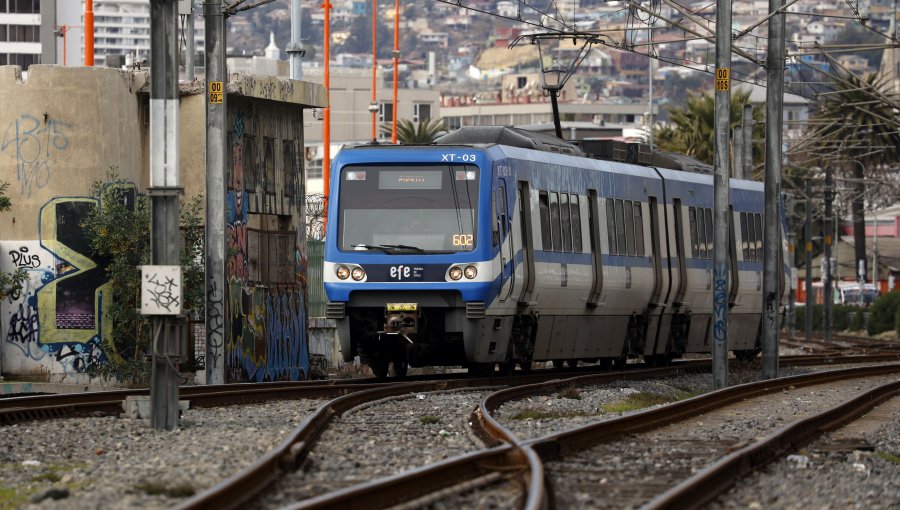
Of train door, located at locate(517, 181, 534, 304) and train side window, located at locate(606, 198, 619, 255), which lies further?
train side window, located at locate(606, 198, 619, 255)

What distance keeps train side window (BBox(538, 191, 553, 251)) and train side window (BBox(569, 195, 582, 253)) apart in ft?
3.08

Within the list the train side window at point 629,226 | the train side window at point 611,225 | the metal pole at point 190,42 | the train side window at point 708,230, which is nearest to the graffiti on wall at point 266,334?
the metal pole at point 190,42

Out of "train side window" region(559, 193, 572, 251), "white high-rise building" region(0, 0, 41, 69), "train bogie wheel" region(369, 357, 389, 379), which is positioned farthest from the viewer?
"white high-rise building" region(0, 0, 41, 69)

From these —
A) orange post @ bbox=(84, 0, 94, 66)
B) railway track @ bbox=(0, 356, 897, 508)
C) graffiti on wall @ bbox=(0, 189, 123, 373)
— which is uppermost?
orange post @ bbox=(84, 0, 94, 66)

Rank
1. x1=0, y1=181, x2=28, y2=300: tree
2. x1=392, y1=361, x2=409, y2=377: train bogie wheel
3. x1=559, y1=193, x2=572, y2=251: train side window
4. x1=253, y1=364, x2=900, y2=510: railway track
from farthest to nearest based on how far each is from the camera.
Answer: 1. x1=559, y1=193, x2=572, y2=251: train side window
2. x1=392, y1=361, x2=409, y2=377: train bogie wheel
3. x1=0, y1=181, x2=28, y2=300: tree
4. x1=253, y1=364, x2=900, y2=510: railway track

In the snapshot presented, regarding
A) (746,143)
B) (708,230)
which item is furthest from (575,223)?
(746,143)

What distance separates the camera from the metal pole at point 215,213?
22.5 metres

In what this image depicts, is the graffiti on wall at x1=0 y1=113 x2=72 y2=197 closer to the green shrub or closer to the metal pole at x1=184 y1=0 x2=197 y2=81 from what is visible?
the metal pole at x1=184 y1=0 x2=197 y2=81

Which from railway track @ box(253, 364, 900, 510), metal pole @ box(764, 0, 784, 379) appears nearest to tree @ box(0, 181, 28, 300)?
railway track @ box(253, 364, 900, 510)

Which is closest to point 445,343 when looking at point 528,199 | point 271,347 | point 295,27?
point 528,199

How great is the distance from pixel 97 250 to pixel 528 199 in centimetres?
621

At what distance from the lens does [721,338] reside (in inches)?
959

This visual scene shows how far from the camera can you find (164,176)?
15500 millimetres

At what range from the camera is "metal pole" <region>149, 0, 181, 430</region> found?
15258mm
